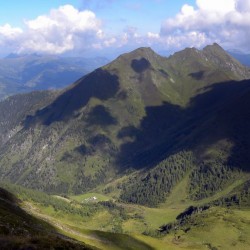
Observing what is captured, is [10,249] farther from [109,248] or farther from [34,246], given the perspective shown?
[109,248]

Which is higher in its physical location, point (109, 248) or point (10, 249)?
point (10, 249)

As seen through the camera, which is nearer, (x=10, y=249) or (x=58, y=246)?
(x=10, y=249)

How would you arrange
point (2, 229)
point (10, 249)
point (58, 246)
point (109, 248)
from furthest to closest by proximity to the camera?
point (109, 248) < point (2, 229) < point (58, 246) < point (10, 249)

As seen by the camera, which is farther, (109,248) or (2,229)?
(109,248)

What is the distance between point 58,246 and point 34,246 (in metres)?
6.42

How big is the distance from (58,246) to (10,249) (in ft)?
30.7

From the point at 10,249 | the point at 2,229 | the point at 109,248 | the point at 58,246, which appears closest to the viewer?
the point at 10,249

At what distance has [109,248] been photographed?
200m

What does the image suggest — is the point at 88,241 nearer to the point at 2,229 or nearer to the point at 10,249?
the point at 2,229

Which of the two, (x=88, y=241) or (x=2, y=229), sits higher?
(x=2, y=229)

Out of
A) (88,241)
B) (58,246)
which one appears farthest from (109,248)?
(58,246)

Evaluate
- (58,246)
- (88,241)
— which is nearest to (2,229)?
(58,246)

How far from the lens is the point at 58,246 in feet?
257

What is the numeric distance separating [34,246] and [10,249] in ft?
13.1
